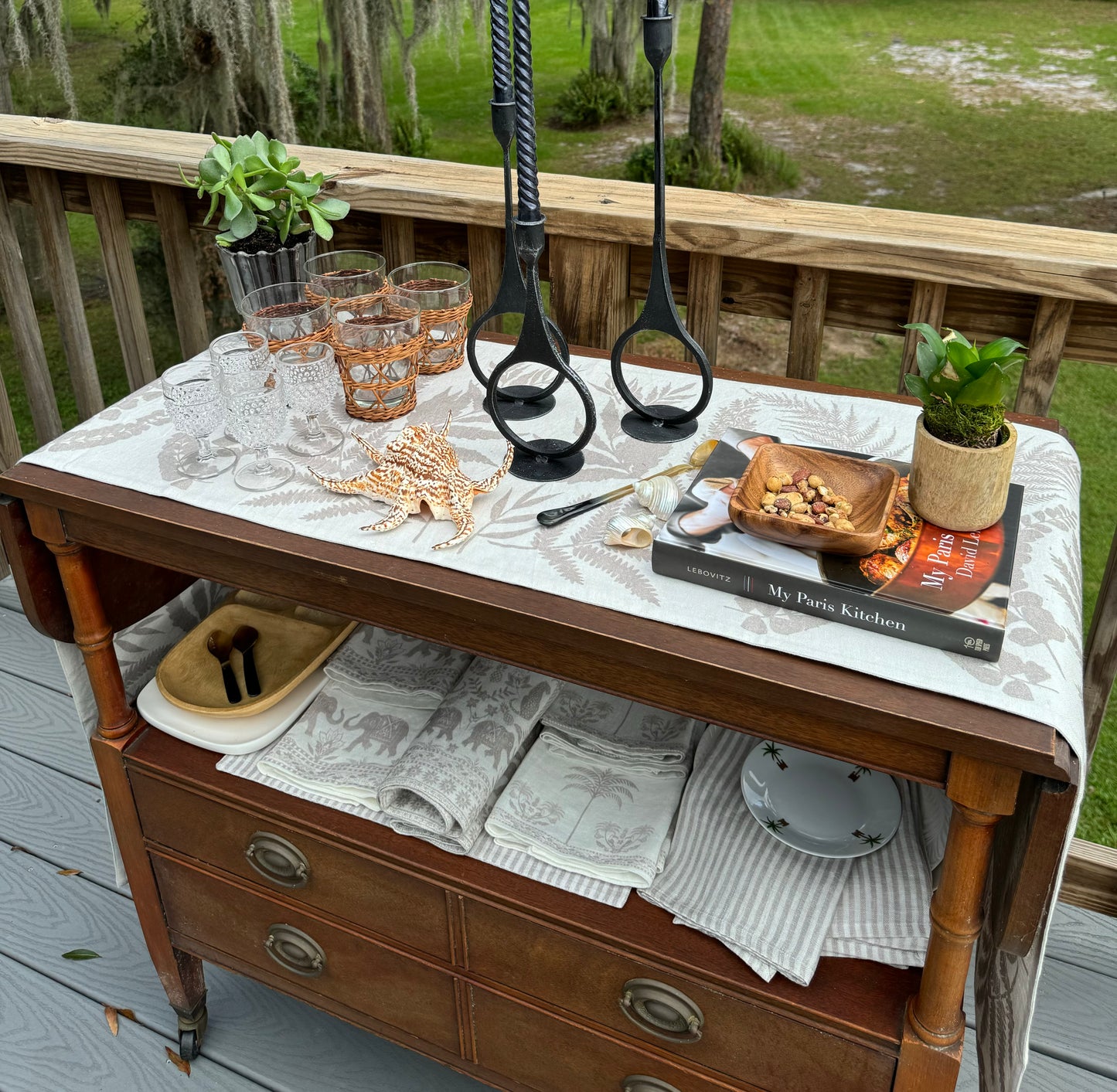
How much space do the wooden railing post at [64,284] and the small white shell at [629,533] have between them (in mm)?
1197

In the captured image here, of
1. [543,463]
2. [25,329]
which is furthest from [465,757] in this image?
[25,329]

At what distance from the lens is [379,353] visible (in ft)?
3.79

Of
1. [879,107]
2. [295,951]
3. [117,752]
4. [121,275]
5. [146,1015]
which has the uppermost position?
[121,275]

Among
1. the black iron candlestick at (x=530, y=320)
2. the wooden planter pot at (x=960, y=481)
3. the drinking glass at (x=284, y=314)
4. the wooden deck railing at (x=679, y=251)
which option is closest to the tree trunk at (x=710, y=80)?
the wooden deck railing at (x=679, y=251)

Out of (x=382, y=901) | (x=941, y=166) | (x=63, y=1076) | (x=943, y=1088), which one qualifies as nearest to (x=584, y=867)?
(x=382, y=901)

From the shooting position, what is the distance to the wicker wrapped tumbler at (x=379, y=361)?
3.87 ft

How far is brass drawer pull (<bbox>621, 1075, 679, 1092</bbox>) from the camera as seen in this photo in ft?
3.62

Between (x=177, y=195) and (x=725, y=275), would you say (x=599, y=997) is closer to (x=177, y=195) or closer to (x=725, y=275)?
(x=725, y=275)

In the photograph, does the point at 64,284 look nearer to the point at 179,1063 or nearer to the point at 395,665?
the point at 395,665

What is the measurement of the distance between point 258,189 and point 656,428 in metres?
0.61

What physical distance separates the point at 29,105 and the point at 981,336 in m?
5.01

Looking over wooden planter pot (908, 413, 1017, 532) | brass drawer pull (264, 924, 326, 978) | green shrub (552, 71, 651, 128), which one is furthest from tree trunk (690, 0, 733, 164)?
brass drawer pull (264, 924, 326, 978)

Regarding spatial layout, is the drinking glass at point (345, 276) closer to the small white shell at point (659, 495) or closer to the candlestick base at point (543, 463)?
the candlestick base at point (543, 463)

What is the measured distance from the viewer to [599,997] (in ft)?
3.53
